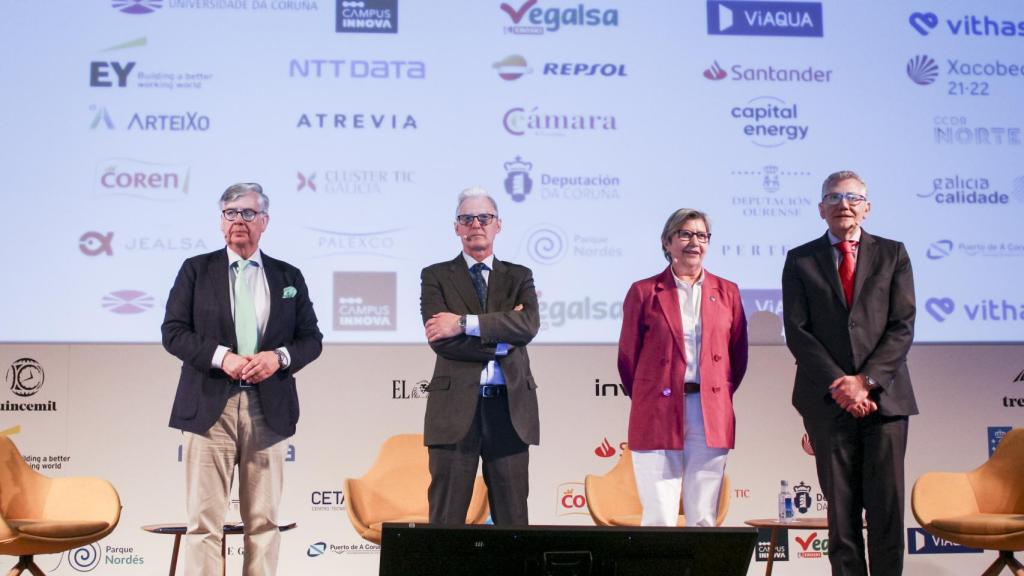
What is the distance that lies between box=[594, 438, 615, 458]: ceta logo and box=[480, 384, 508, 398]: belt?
1823 millimetres

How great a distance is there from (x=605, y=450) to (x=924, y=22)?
3.15 m

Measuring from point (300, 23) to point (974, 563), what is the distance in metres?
4.94

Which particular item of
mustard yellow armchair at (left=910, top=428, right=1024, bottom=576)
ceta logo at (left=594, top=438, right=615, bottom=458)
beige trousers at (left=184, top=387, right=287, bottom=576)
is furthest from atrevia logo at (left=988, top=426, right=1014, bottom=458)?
beige trousers at (left=184, top=387, right=287, bottom=576)

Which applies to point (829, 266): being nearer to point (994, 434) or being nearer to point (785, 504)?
point (785, 504)

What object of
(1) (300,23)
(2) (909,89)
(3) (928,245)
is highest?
(1) (300,23)

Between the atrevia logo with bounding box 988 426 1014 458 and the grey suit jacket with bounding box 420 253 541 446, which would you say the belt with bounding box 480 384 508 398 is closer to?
the grey suit jacket with bounding box 420 253 541 446

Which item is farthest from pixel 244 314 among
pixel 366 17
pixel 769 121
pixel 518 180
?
pixel 769 121

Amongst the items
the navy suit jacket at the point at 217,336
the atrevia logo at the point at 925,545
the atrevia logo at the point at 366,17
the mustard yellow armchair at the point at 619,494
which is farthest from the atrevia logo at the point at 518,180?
the atrevia logo at the point at 925,545

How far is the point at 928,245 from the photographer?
5.62 meters

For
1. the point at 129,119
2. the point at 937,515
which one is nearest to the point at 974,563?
the point at 937,515

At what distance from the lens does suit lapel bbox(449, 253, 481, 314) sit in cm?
404

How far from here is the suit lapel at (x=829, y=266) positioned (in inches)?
150

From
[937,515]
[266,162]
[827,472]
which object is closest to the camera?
[827,472]

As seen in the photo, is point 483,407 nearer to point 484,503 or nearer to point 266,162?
point 484,503
